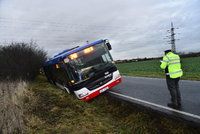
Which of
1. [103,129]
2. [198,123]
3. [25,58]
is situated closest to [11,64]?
[25,58]

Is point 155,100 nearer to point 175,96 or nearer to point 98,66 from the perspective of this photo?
point 175,96

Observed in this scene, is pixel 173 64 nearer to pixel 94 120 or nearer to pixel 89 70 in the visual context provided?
pixel 94 120

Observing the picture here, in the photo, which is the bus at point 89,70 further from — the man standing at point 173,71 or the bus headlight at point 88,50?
the man standing at point 173,71

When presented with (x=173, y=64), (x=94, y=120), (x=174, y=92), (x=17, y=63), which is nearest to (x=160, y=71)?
(x=17, y=63)

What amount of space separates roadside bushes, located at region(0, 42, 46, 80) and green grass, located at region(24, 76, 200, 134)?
11.1 metres

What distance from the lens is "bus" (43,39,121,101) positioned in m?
11.0

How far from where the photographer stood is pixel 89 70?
1134cm

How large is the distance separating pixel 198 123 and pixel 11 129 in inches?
179

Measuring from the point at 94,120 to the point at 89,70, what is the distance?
4554mm

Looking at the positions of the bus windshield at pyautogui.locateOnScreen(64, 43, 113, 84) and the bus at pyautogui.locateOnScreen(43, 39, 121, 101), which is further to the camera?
the bus windshield at pyautogui.locateOnScreen(64, 43, 113, 84)

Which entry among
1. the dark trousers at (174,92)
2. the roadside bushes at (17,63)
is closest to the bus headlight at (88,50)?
the dark trousers at (174,92)

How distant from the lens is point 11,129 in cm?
585

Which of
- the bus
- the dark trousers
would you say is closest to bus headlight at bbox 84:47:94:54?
the bus

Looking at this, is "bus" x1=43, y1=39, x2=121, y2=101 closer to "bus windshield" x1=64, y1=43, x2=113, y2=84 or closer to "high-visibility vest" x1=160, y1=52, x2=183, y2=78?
"bus windshield" x1=64, y1=43, x2=113, y2=84
